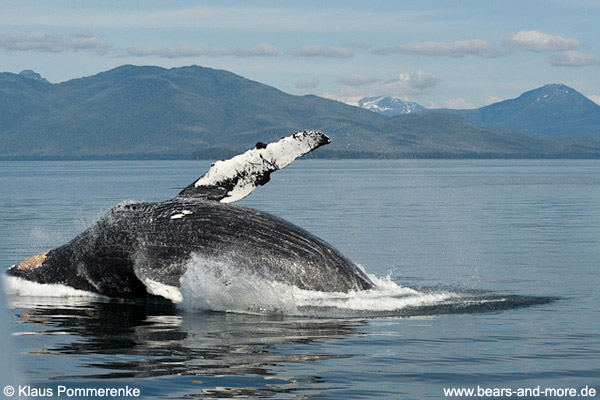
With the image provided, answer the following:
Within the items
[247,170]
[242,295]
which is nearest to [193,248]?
[242,295]

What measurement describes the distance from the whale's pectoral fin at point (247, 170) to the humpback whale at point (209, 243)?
0.6 inches

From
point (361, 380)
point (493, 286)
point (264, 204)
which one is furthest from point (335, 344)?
point (264, 204)

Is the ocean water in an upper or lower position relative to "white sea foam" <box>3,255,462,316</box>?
lower

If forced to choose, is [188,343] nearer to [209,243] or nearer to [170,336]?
[170,336]

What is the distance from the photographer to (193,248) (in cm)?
1209

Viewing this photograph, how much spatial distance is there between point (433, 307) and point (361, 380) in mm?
4933

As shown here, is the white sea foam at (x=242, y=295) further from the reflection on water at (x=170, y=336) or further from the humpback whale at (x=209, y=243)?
the reflection on water at (x=170, y=336)

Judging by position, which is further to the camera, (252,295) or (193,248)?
(252,295)

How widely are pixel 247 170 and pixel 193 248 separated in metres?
1.67

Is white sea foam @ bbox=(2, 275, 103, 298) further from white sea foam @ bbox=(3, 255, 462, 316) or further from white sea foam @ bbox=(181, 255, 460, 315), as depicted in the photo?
white sea foam @ bbox=(181, 255, 460, 315)

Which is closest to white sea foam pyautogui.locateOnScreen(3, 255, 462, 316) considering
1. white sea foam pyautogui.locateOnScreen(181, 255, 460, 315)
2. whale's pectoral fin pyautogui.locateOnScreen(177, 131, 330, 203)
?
white sea foam pyautogui.locateOnScreen(181, 255, 460, 315)

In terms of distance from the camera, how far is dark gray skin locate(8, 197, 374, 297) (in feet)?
39.4

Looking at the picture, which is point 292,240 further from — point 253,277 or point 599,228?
point 599,228

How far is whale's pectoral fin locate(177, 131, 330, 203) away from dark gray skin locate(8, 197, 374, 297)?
1.03 ft
